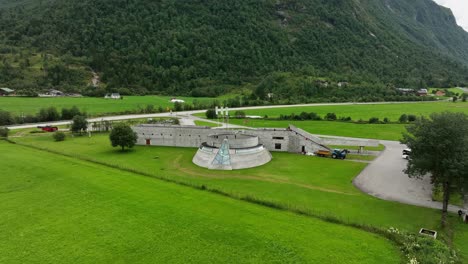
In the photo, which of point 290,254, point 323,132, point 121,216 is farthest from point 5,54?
point 290,254

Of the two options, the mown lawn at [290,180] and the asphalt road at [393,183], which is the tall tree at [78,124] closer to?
the mown lawn at [290,180]

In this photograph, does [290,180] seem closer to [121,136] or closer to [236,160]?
[236,160]

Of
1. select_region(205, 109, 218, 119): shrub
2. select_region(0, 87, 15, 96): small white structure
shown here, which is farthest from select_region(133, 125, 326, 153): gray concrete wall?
select_region(0, 87, 15, 96): small white structure

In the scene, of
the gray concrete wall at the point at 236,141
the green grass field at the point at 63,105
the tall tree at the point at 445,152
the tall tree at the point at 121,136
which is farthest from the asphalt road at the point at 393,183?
the green grass field at the point at 63,105

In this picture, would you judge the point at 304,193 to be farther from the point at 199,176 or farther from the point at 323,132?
the point at 323,132

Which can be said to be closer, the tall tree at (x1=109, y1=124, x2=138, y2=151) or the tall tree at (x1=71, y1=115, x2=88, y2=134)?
the tall tree at (x1=109, y1=124, x2=138, y2=151)

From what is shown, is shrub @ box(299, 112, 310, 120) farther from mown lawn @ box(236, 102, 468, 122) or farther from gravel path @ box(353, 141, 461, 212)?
gravel path @ box(353, 141, 461, 212)
